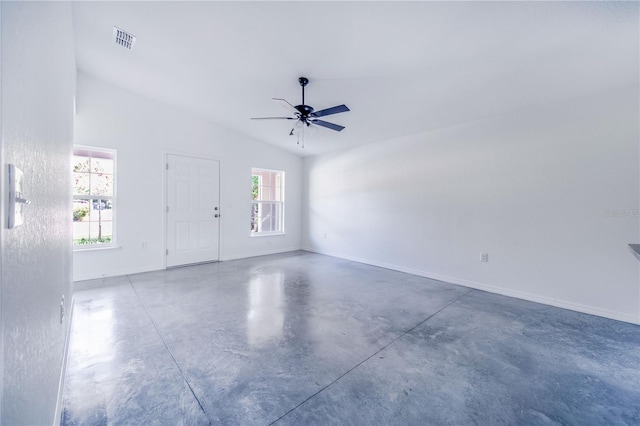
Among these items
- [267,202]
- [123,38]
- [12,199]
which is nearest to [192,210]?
[267,202]

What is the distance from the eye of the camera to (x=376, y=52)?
260 cm

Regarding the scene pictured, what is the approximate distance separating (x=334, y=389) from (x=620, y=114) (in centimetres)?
415

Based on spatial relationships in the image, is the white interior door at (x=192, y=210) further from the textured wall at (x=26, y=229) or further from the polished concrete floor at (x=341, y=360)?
the textured wall at (x=26, y=229)

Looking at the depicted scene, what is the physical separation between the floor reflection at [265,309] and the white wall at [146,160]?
1.86 meters

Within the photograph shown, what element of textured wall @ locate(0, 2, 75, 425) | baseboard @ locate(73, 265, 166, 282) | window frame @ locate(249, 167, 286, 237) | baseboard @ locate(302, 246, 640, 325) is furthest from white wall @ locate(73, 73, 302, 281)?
textured wall @ locate(0, 2, 75, 425)

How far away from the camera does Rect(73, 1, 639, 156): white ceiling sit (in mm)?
2123

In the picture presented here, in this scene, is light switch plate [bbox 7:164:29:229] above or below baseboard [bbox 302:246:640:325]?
above

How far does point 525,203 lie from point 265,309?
364 centimetres

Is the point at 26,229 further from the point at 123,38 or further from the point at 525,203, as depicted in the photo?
the point at 525,203

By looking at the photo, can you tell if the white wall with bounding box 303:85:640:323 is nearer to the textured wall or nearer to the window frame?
the window frame

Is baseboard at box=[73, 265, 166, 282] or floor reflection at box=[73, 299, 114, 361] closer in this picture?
floor reflection at box=[73, 299, 114, 361]

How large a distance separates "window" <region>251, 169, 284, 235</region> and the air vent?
10.5ft

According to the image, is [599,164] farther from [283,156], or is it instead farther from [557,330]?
[283,156]

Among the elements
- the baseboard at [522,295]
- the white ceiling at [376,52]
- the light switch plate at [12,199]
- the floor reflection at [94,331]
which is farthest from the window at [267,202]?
the light switch plate at [12,199]
